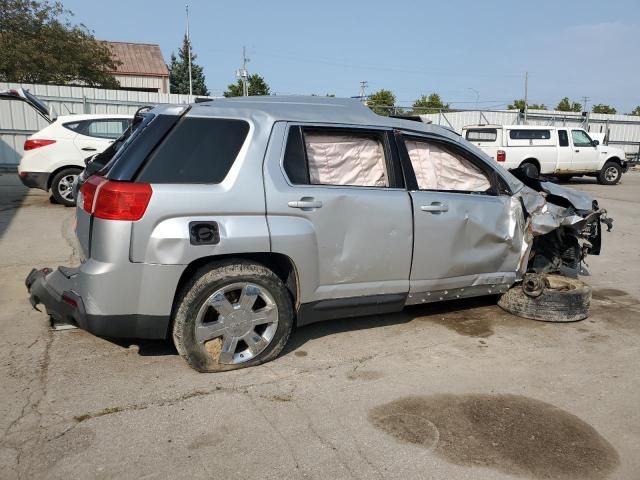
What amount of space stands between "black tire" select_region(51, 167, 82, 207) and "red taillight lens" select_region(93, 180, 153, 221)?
717 centimetres

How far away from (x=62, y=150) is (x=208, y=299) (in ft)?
24.6

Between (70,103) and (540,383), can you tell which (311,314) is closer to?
(540,383)

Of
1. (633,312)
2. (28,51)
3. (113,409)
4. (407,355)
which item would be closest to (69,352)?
(113,409)

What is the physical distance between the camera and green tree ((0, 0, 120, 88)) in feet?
89.2

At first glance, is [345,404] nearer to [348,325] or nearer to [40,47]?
[348,325]

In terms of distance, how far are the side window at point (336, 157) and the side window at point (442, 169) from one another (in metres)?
0.34

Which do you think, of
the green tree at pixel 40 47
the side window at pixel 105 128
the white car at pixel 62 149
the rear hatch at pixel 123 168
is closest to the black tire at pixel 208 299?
the rear hatch at pixel 123 168

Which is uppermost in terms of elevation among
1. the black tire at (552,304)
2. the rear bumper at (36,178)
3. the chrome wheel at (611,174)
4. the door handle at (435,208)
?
the door handle at (435,208)

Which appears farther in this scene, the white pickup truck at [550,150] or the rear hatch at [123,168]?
the white pickup truck at [550,150]

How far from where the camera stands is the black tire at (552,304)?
15.4ft

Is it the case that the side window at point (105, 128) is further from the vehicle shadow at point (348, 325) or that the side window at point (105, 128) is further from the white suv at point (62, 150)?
the vehicle shadow at point (348, 325)

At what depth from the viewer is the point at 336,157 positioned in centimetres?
389

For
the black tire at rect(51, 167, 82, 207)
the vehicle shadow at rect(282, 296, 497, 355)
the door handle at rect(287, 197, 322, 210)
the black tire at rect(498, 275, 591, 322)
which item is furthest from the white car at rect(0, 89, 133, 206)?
the black tire at rect(498, 275, 591, 322)

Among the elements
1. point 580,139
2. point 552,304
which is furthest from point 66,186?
point 580,139
